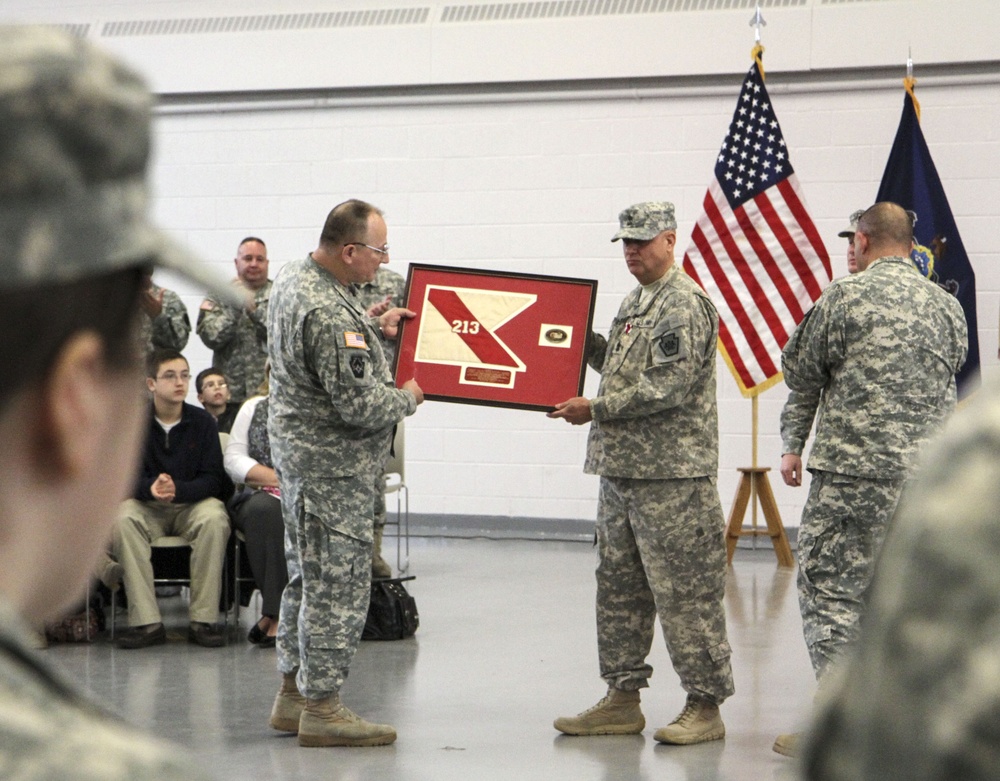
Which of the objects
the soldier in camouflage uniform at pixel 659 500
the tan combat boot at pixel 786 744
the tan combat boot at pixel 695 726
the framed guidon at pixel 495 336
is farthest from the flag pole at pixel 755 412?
the tan combat boot at pixel 786 744

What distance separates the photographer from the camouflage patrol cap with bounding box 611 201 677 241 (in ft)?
13.6

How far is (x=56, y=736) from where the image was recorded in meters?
0.50

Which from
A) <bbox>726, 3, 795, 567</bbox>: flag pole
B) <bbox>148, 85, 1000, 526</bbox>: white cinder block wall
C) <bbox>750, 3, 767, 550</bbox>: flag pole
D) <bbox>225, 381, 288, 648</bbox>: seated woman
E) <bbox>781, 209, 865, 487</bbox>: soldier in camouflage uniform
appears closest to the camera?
<bbox>781, 209, 865, 487</bbox>: soldier in camouflage uniform

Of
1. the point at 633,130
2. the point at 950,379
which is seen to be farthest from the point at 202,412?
the point at 633,130

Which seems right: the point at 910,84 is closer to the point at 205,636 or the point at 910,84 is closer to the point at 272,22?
the point at 272,22

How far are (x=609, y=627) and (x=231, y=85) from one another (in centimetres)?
605

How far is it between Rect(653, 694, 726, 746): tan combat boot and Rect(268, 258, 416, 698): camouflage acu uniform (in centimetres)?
97

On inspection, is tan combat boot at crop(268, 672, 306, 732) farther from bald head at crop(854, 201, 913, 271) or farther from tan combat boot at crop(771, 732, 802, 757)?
bald head at crop(854, 201, 913, 271)

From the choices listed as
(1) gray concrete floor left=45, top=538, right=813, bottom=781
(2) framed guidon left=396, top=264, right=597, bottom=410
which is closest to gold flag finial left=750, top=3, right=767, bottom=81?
(1) gray concrete floor left=45, top=538, right=813, bottom=781

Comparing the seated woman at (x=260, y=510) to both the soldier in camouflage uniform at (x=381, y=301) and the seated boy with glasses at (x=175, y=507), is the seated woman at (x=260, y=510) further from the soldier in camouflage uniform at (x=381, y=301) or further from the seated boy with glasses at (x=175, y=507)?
the soldier in camouflage uniform at (x=381, y=301)

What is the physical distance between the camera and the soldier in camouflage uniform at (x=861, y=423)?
391 centimetres

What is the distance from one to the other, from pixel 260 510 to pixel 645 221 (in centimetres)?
237

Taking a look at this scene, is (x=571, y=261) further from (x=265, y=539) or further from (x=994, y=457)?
(x=994, y=457)

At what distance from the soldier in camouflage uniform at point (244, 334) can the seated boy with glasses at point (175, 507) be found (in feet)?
4.51
